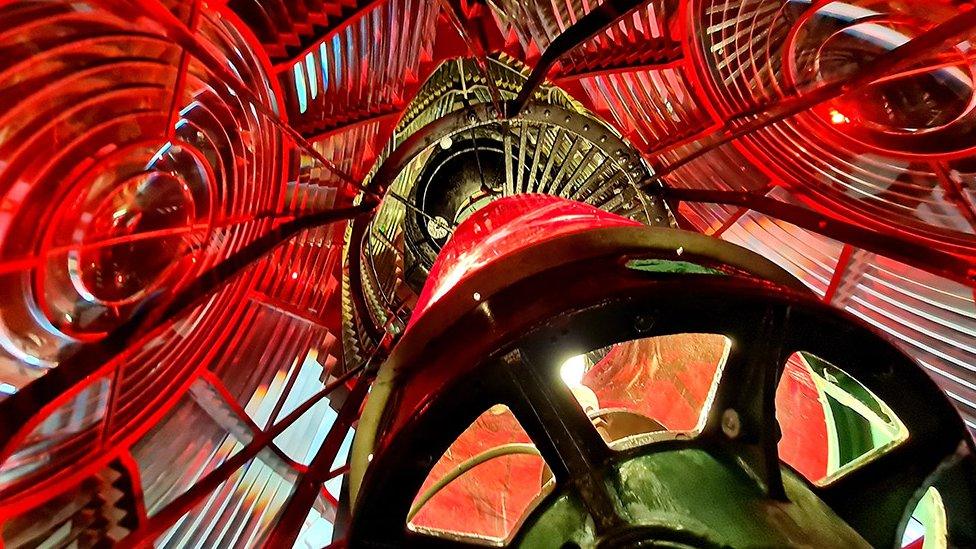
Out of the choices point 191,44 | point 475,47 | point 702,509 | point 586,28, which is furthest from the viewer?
point 475,47

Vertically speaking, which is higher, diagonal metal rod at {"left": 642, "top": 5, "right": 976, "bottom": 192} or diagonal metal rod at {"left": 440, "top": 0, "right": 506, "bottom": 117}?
diagonal metal rod at {"left": 440, "top": 0, "right": 506, "bottom": 117}

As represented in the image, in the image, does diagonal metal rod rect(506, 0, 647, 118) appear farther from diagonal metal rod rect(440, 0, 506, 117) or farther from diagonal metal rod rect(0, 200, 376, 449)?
diagonal metal rod rect(0, 200, 376, 449)

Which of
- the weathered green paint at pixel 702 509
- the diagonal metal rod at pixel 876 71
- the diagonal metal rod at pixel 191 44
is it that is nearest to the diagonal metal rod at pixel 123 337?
the diagonal metal rod at pixel 191 44

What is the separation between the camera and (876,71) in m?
1.10

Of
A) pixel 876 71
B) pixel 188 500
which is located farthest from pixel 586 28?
pixel 188 500

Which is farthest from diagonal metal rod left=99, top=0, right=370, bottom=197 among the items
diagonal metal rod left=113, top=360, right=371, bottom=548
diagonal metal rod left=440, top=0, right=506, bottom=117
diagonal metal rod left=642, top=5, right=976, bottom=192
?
diagonal metal rod left=642, top=5, right=976, bottom=192

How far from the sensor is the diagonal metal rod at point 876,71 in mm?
980

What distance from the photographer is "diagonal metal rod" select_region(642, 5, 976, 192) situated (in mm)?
980

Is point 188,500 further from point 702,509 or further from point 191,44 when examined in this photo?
point 702,509

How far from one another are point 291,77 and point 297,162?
0.19 m

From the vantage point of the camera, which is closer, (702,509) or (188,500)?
(702,509)

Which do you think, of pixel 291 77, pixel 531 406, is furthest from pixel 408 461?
pixel 291 77

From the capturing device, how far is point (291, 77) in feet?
4.35

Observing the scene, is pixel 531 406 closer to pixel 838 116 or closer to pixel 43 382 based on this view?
pixel 43 382
